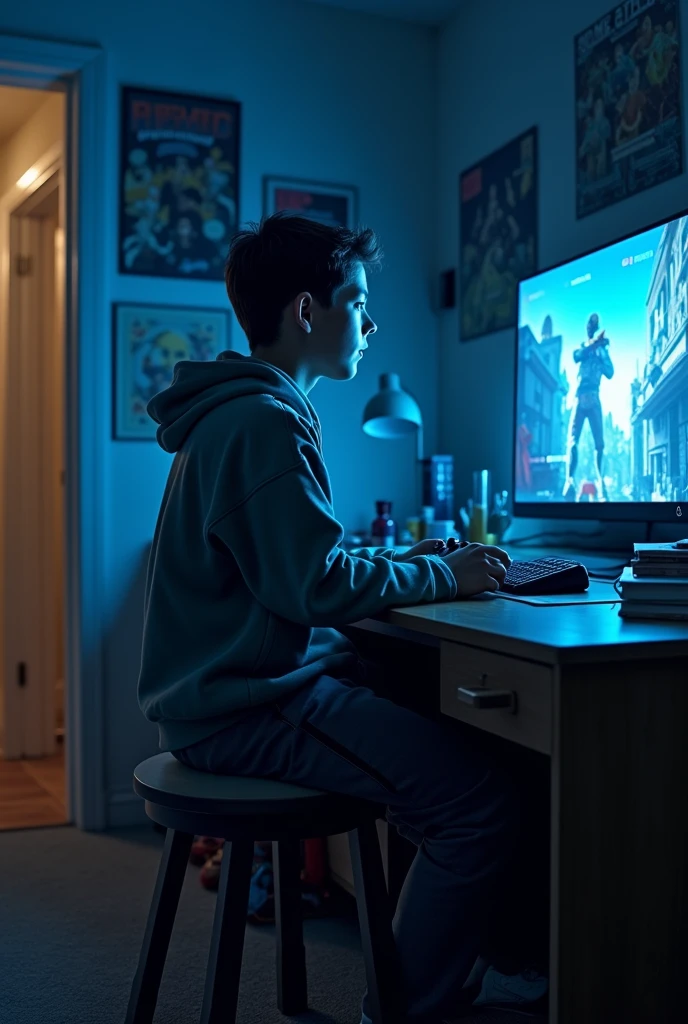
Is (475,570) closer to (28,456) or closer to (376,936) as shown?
(376,936)

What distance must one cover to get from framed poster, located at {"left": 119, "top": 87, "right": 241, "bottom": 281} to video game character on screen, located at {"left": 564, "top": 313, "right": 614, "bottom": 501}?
1295 millimetres

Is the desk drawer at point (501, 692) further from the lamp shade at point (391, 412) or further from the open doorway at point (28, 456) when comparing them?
the open doorway at point (28, 456)

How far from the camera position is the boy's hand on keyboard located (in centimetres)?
147

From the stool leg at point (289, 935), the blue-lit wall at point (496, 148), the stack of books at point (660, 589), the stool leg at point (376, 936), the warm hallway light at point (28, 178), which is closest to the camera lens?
the stack of books at point (660, 589)

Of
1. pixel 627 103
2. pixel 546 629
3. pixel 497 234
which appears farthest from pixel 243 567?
pixel 497 234

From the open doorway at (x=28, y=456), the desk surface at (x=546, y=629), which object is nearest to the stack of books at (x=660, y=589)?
the desk surface at (x=546, y=629)

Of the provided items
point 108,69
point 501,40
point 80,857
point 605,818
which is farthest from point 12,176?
point 605,818

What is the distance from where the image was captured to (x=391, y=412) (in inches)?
105

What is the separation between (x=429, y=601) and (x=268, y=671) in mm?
254

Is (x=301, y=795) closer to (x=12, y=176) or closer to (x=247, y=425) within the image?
(x=247, y=425)

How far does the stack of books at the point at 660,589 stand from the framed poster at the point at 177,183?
1.97 m

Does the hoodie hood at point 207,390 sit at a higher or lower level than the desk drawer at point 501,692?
higher

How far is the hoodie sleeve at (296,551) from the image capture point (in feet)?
4.29

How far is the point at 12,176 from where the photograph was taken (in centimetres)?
393
